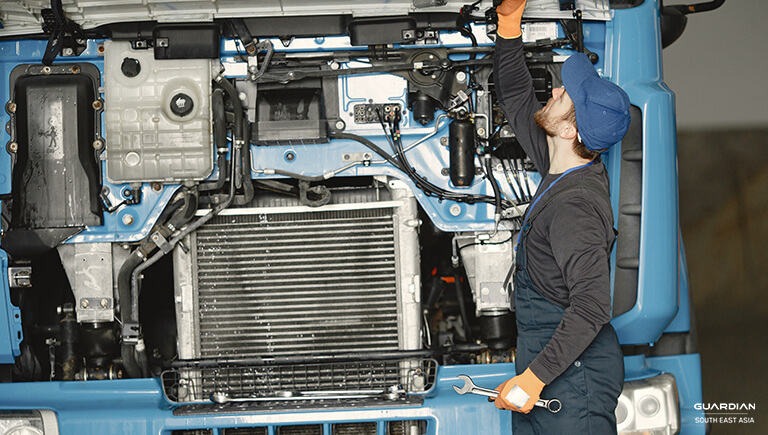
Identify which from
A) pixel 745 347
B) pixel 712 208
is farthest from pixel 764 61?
pixel 745 347

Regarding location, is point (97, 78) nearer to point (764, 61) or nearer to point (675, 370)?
point (675, 370)

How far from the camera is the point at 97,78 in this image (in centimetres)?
264

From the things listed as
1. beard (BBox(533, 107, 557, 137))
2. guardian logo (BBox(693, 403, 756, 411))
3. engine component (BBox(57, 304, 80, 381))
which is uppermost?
beard (BBox(533, 107, 557, 137))

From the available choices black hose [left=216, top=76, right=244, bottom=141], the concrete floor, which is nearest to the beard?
black hose [left=216, top=76, right=244, bottom=141]

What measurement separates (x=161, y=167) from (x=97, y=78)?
0.48 metres

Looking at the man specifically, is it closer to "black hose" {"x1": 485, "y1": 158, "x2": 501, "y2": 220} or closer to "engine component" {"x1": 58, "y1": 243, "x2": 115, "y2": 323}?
"black hose" {"x1": 485, "y1": 158, "x2": 501, "y2": 220}

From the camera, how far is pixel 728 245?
5012 mm

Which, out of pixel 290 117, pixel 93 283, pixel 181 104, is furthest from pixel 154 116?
pixel 93 283

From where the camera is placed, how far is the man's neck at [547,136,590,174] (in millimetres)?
2236

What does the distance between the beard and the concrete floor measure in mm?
3158

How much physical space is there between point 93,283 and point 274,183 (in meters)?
0.87

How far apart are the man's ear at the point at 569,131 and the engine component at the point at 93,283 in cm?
190

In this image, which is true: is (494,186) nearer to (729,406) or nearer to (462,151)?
(462,151)

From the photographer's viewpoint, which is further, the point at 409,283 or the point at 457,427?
the point at 409,283
